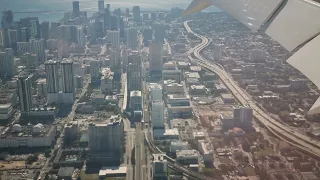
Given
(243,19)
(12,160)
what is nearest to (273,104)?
(12,160)

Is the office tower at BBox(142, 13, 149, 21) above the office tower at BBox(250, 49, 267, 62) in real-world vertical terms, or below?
above

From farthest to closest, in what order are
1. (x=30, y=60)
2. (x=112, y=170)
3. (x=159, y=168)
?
(x=30, y=60) → (x=112, y=170) → (x=159, y=168)

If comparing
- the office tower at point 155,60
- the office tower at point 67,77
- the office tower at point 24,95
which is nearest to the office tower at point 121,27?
the office tower at point 155,60

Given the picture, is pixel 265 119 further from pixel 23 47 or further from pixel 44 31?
pixel 44 31

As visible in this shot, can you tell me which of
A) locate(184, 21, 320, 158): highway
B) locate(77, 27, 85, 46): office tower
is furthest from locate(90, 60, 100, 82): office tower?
locate(77, 27, 85, 46): office tower

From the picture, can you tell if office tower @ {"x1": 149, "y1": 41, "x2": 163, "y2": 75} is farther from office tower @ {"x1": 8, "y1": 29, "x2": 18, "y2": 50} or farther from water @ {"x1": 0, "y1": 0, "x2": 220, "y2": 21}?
water @ {"x1": 0, "y1": 0, "x2": 220, "y2": 21}

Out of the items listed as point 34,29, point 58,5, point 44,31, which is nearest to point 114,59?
point 44,31

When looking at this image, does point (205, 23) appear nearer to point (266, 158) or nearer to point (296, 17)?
point (266, 158)
